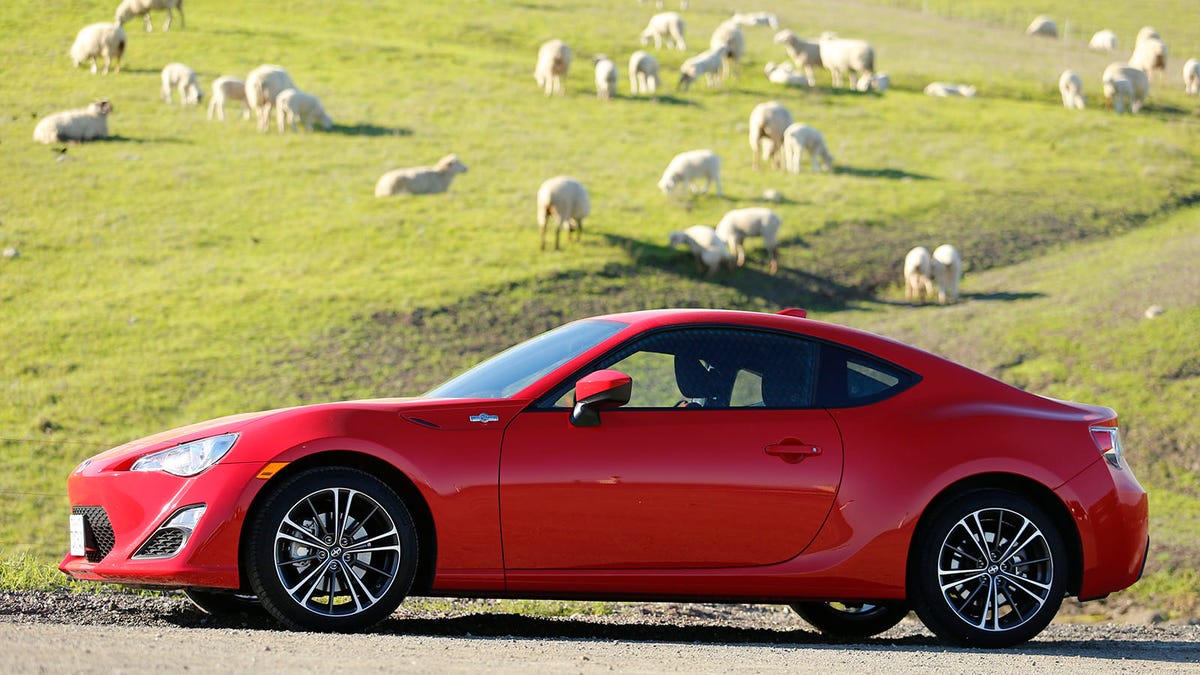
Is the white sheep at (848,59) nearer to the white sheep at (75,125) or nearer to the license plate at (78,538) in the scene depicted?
the white sheep at (75,125)

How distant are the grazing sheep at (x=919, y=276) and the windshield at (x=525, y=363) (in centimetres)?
2144

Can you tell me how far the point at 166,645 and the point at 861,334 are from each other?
3.63 metres

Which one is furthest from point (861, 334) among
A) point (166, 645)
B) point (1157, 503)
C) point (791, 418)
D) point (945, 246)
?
point (945, 246)

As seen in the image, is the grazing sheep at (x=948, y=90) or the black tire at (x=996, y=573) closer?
the black tire at (x=996, y=573)

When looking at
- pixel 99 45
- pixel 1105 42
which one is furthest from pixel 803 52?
pixel 1105 42

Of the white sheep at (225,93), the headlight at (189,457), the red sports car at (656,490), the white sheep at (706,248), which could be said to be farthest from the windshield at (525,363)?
the white sheep at (225,93)

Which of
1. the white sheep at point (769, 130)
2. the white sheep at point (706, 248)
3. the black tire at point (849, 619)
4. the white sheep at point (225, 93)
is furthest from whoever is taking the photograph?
the white sheep at point (225, 93)

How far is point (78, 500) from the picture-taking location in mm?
6559

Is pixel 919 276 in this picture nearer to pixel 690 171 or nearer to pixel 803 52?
pixel 690 171

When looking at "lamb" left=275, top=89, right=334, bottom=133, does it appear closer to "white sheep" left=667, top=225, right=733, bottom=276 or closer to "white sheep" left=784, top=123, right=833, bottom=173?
→ "white sheep" left=784, top=123, right=833, bottom=173

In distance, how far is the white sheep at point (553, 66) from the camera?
4338 cm

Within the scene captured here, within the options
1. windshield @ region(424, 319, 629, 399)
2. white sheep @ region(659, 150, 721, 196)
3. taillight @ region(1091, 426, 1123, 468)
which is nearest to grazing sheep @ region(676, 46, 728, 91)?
white sheep @ region(659, 150, 721, 196)

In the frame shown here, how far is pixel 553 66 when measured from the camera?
143 feet

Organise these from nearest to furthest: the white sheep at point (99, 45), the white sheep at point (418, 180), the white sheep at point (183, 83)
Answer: the white sheep at point (418, 180)
the white sheep at point (183, 83)
the white sheep at point (99, 45)
